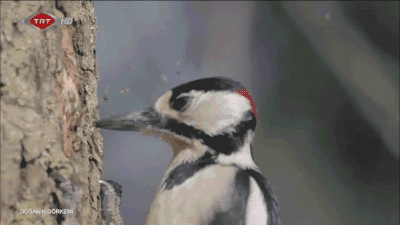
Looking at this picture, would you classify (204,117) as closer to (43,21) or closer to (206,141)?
(206,141)

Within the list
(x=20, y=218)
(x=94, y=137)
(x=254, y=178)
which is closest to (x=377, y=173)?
(x=254, y=178)

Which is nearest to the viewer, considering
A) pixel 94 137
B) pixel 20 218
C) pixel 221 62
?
pixel 20 218

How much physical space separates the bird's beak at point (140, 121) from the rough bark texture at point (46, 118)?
0.07 m

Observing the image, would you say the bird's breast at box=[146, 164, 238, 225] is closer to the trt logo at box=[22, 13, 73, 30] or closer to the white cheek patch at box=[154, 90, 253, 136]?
the white cheek patch at box=[154, 90, 253, 136]

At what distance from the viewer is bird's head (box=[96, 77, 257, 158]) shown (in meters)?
0.77

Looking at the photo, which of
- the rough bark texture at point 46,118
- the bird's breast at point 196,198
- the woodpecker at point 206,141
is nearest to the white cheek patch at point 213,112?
the woodpecker at point 206,141

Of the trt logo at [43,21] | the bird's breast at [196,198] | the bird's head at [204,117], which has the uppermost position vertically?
the trt logo at [43,21]

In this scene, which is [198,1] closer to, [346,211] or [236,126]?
[236,126]

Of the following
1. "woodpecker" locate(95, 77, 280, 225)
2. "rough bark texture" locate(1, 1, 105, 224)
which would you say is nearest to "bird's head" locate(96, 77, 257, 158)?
"woodpecker" locate(95, 77, 280, 225)

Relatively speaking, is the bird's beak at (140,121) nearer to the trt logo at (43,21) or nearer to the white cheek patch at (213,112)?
the white cheek patch at (213,112)

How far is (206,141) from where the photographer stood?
77cm

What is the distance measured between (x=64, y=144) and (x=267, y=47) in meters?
1.42

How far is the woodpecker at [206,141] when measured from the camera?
72 centimetres

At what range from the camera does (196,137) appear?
775 mm
